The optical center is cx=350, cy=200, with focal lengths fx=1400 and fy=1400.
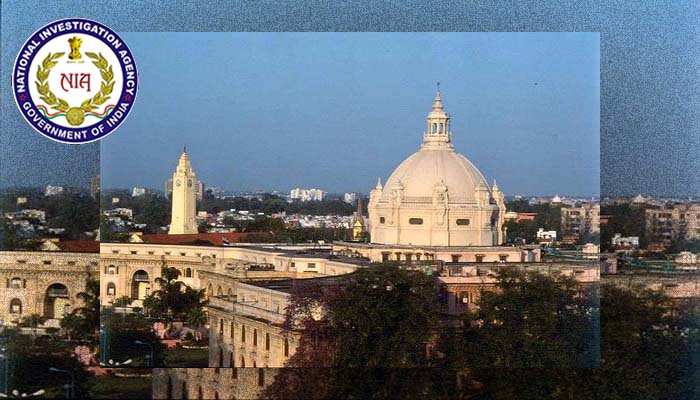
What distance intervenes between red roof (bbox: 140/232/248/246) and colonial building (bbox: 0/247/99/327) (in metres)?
0.71

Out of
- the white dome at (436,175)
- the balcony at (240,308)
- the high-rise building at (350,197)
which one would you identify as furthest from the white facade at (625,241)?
the balcony at (240,308)

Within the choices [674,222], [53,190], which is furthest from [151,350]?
[674,222]

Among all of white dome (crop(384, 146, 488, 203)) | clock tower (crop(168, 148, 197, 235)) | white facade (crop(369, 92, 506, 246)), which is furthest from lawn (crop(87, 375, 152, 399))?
white dome (crop(384, 146, 488, 203))

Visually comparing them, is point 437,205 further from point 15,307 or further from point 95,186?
point 15,307

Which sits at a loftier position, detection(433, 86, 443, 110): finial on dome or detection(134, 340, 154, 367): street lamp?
detection(433, 86, 443, 110): finial on dome

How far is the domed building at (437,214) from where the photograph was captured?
1301cm

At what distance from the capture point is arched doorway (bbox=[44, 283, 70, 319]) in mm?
13273

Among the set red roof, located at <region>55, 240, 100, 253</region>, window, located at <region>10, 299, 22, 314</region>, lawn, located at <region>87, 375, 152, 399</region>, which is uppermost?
red roof, located at <region>55, 240, 100, 253</region>

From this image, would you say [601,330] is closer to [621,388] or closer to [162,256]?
[621,388]

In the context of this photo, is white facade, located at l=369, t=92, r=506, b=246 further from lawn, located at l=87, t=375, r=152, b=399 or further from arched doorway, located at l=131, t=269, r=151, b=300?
lawn, located at l=87, t=375, r=152, b=399

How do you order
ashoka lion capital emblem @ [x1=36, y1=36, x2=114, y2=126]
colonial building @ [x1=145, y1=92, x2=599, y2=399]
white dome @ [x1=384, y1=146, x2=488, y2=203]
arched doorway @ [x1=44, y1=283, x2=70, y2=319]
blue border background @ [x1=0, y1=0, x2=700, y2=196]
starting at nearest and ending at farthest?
ashoka lion capital emblem @ [x1=36, y1=36, x2=114, y2=126]
blue border background @ [x1=0, y1=0, x2=700, y2=196]
colonial building @ [x1=145, y1=92, x2=599, y2=399]
white dome @ [x1=384, y1=146, x2=488, y2=203]
arched doorway @ [x1=44, y1=283, x2=70, y2=319]

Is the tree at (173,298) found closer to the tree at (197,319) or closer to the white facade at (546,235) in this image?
the tree at (197,319)

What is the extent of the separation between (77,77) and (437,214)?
363 centimetres

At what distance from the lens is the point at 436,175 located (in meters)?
13.1
